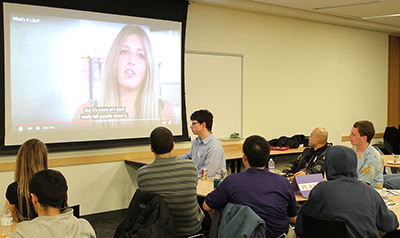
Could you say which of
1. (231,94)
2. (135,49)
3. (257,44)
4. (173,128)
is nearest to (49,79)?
(135,49)

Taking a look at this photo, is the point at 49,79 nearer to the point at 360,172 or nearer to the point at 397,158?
the point at 360,172

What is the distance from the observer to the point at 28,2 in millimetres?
4445

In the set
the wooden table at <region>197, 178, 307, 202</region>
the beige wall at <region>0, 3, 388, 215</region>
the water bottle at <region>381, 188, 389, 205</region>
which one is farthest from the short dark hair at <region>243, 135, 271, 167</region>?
the beige wall at <region>0, 3, 388, 215</region>

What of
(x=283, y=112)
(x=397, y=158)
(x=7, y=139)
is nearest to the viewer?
(x=7, y=139)

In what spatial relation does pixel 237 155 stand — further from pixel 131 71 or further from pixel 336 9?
pixel 336 9

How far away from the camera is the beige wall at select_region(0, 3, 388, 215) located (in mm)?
5223

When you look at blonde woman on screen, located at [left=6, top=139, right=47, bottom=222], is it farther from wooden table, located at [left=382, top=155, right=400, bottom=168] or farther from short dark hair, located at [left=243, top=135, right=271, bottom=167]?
wooden table, located at [left=382, top=155, right=400, bottom=168]

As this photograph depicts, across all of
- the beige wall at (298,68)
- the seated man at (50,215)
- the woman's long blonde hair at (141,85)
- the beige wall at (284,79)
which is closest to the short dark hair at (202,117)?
the woman's long blonde hair at (141,85)

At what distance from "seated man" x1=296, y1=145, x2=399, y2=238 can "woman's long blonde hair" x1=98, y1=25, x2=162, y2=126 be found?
3.29m

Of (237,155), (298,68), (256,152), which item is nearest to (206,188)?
(256,152)

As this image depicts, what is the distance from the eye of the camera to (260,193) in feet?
8.07

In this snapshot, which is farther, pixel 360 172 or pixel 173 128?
pixel 173 128

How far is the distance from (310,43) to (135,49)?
374cm

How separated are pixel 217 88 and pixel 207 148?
2265 mm
